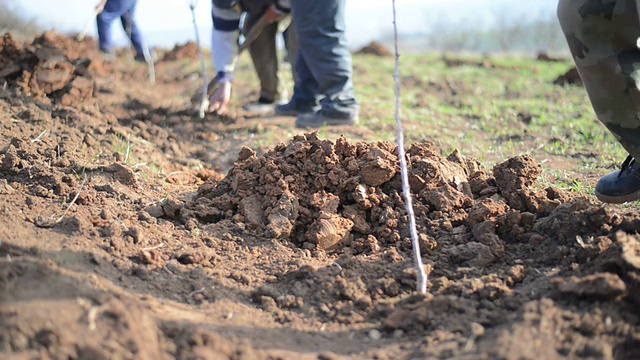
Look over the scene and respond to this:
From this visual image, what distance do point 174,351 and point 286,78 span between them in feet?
20.7

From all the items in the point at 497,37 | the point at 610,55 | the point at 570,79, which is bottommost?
the point at 497,37

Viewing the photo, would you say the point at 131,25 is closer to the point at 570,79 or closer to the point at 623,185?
the point at 570,79

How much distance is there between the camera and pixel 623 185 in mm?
2832

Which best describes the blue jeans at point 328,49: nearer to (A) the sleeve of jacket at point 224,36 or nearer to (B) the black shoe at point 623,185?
(A) the sleeve of jacket at point 224,36

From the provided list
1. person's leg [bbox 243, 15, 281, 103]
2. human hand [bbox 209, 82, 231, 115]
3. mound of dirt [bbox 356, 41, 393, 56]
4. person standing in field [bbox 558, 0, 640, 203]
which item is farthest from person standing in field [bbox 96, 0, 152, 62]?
person standing in field [bbox 558, 0, 640, 203]

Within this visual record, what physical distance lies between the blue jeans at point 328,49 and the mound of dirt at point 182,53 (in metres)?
6.79

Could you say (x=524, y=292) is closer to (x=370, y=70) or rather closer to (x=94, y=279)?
(x=94, y=279)

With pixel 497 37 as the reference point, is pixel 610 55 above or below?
above

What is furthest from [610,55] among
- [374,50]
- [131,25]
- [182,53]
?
[182,53]

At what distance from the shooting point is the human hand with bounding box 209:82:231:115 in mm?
5312

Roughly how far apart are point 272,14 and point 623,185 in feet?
11.9

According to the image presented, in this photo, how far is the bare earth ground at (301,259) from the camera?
1855mm

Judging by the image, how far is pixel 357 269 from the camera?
8.38 feet

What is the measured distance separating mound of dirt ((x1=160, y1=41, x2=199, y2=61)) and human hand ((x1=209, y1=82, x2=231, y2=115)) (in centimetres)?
595
